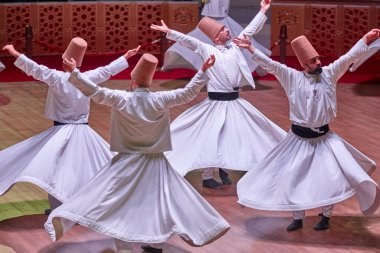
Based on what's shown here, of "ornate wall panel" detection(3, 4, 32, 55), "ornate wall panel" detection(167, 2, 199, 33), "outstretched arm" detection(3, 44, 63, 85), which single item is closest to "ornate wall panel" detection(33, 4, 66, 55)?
"ornate wall panel" detection(3, 4, 32, 55)

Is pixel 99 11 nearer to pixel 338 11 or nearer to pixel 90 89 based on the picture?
pixel 338 11

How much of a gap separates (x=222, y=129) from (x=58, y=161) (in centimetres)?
182

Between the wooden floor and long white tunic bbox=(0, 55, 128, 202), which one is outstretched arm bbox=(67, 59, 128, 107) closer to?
long white tunic bbox=(0, 55, 128, 202)

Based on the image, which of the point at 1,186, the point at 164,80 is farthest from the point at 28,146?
the point at 164,80

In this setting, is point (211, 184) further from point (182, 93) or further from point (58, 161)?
point (182, 93)

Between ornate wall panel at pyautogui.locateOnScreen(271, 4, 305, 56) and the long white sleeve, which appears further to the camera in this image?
ornate wall panel at pyautogui.locateOnScreen(271, 4, 305, 56)

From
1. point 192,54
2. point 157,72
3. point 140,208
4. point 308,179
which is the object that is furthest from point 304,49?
point 157,72

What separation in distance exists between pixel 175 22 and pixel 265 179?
8.17 metres

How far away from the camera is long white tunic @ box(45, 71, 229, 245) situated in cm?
779

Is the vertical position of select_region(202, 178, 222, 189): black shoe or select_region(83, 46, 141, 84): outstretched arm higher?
select_region(83, 46, 141, 84): outstretched arm

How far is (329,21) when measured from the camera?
16500 mm

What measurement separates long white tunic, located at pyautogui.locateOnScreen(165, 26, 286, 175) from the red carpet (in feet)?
16.7

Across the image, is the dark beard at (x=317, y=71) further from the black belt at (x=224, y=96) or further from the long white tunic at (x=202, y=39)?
the long white tunic at (x=202, y=39)

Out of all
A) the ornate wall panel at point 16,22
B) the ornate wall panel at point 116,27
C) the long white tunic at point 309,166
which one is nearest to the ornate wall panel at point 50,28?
the ornate wall panel at point 16,22
